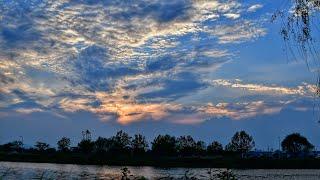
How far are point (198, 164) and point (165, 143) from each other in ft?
147

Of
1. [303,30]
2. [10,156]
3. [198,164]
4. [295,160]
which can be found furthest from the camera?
[10,156]

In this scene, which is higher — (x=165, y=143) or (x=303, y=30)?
(x=165, y=143)

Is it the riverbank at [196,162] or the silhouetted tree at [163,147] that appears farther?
the silhouetted tree at [163,147]

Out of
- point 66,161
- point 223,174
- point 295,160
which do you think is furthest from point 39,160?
point 223,174

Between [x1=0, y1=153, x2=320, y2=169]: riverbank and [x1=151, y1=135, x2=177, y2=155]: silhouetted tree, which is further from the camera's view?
[x1=151, y1=135, x2=177, y2=155]: silhouetted tree

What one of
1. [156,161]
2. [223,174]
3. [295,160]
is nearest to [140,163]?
[156,161]

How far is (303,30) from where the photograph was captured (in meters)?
11.6

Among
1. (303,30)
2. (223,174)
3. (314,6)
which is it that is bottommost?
(223,174)

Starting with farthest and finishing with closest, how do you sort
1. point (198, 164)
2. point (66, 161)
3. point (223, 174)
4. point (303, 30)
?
point (66, 161), point (198, 164), point (223, 174), point (303, 30)

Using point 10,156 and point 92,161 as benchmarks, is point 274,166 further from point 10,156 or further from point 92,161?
point 10,156

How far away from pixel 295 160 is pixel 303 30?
16642 cm

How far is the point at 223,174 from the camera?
20.6 metres

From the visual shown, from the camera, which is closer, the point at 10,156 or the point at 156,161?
the point at 156,161

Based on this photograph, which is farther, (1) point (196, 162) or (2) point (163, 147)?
(2) point (163, 147)
